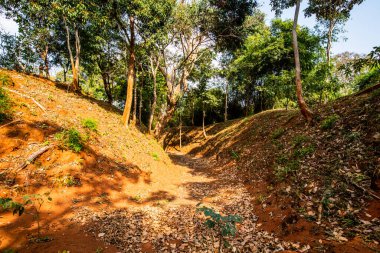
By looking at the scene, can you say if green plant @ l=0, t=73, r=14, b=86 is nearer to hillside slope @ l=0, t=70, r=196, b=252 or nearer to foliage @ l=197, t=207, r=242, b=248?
hillside slope @ l=0, t=70, r=196, b=252

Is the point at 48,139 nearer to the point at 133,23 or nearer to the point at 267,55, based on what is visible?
→ the point at 133,23

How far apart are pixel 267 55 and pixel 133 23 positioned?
53.2ft

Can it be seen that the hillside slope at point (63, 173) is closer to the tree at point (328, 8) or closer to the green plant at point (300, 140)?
the green plant at point (300, 140)

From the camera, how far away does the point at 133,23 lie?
40.1ft

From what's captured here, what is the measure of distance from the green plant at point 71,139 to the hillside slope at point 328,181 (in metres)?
7.37

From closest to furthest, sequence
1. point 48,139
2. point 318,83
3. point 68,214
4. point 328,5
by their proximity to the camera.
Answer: point 68,214 → point 48,139 → point 318,83 → point 328,5

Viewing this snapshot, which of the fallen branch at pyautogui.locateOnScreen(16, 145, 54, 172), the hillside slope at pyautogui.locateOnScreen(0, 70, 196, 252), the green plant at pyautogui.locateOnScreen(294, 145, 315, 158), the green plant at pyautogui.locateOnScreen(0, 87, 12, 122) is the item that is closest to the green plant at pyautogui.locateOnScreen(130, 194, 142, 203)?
the hillside slope at pyautogui.locateOnScreen(0, 70, 196, 252)

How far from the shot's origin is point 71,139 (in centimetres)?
802

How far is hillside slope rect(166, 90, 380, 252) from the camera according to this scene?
426cm

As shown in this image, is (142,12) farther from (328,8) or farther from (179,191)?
(328,8)

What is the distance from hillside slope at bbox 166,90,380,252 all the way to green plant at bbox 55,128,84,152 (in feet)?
24.2

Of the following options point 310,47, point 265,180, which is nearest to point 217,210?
point 265,180

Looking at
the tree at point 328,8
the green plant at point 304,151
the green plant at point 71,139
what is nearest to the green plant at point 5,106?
the green plant at point 71,139

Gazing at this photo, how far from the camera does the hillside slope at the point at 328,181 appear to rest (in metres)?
4.26
